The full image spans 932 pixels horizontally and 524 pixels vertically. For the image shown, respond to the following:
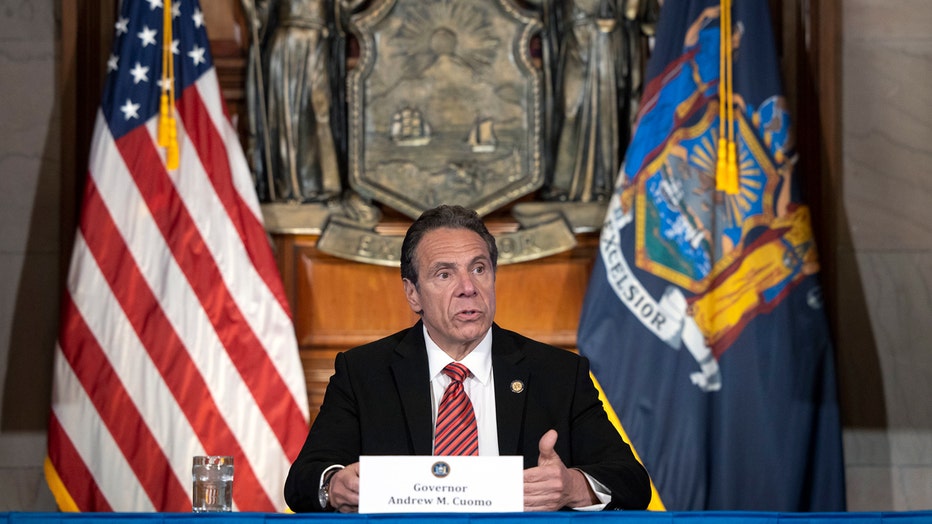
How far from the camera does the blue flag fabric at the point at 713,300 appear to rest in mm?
4113

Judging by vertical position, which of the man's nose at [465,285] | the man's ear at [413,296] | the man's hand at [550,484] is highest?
the man's nose at [465,285]

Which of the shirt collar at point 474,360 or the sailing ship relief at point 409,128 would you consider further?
the sailing ship relief at point 409,128

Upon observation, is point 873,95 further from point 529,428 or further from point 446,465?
point 446,465

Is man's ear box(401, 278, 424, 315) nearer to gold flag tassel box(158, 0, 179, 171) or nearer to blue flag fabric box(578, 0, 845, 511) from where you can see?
blue flag fabric box(578, 0, 845, 511)

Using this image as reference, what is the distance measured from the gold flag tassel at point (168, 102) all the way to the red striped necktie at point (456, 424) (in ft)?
6.85

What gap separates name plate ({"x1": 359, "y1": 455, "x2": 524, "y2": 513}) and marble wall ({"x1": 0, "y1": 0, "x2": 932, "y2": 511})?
9.54 feet

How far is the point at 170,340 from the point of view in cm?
425

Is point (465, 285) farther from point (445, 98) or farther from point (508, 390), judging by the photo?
point (445, 98)

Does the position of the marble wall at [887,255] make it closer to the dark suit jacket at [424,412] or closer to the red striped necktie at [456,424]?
the dark suit jacket at [424,412]

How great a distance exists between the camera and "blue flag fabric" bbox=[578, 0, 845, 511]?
13.5 ft

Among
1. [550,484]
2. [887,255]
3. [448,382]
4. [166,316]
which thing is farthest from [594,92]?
[550,484]

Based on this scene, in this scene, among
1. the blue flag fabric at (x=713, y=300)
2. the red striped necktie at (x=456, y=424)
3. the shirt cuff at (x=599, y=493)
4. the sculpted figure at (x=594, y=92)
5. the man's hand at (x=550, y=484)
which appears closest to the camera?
the man's hand at (x=550, y=484)

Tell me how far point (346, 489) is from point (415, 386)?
43cm

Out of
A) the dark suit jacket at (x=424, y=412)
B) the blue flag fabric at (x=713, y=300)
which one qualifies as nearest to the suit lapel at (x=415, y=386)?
the dark suit jacket at (x=424, y=412)
